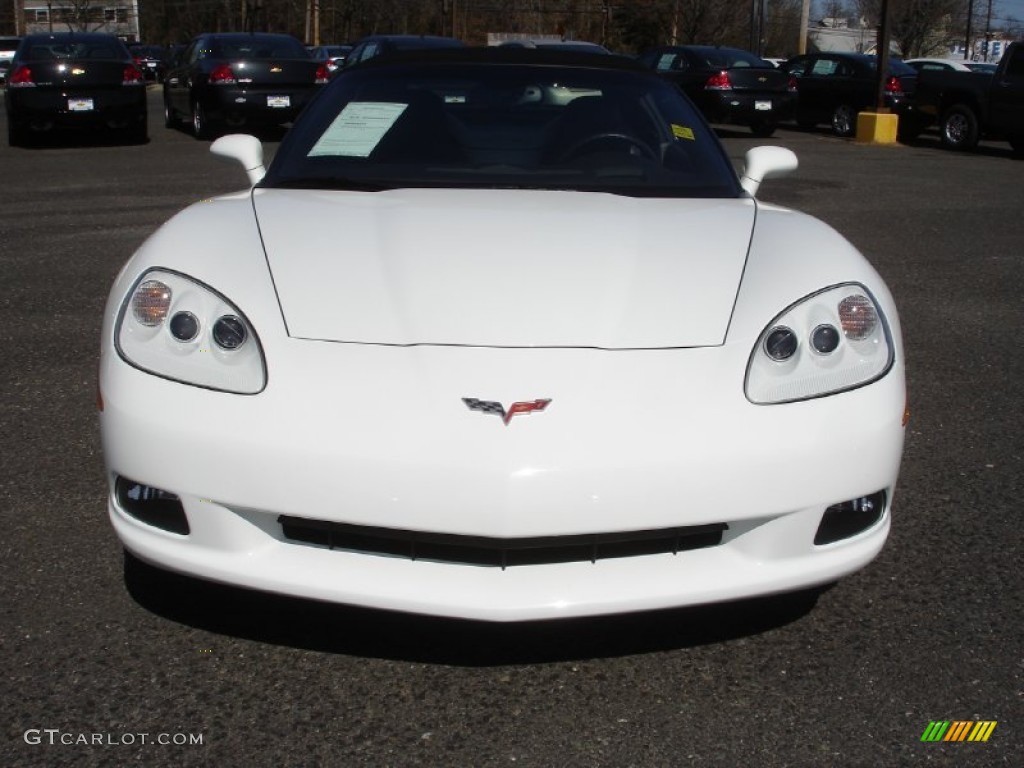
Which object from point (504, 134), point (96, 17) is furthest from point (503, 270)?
point (96, 17)

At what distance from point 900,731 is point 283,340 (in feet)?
4.97

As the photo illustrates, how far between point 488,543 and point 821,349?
0.90 metres

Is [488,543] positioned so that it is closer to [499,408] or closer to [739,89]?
[499,408]

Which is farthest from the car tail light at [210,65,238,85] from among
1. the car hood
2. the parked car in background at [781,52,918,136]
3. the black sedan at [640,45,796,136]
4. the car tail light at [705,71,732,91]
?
the car hood

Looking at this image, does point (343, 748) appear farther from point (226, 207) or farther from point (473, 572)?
point (226, 207)

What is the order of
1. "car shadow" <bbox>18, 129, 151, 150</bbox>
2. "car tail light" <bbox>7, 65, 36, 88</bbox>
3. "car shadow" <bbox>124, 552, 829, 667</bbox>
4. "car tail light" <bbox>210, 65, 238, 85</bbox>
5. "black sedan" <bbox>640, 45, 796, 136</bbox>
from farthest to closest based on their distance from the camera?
"black sedan" <bbox>640, 45, 796, 136</bbox> → "car shadow" <bbox>18, 129, 151, 150</bbox> → "car tail light" <bbox>210, 65, 238, 85</bbox> → "car tail light" <bbox>7, 65, 36, 88</bbox> → "car shadow" <bbox>124, 552, 829, 667</bbox>

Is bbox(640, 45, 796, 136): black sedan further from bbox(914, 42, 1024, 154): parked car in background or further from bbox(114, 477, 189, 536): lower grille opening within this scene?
bbox(114, 477, 189, 536): lower grille opening

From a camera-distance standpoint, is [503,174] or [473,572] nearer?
[473,572]

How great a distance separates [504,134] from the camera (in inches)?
166

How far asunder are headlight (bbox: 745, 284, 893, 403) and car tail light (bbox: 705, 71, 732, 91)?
16679 mm

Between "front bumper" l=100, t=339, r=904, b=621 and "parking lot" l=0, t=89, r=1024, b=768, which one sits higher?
"front bumper" l=100, t=339, r=904, b=621

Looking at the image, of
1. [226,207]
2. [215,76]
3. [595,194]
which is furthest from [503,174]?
[215,76]

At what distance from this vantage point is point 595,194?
3.55 m
